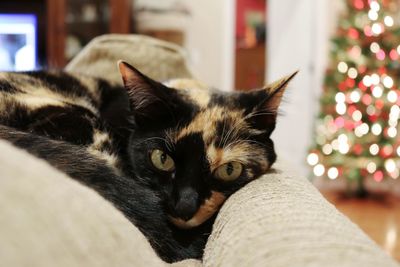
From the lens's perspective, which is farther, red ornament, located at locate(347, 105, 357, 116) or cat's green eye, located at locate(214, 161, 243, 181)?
red ornament, located at locate(347, 105, 357, 116)

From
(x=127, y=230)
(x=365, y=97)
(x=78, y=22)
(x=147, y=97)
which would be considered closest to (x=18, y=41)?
(x=78, y=22)

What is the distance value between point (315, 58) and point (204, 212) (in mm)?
3134

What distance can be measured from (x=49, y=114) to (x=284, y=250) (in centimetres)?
59

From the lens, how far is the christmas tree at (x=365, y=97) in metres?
3.28

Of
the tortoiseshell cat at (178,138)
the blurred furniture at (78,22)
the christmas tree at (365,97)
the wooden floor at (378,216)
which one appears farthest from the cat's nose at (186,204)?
the blurred furniture at (78,22)

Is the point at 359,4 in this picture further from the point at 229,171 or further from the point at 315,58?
the point at 229,171

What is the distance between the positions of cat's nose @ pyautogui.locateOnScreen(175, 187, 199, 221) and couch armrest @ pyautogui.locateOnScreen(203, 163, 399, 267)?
53 millimetres

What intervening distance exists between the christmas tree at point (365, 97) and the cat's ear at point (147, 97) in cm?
261

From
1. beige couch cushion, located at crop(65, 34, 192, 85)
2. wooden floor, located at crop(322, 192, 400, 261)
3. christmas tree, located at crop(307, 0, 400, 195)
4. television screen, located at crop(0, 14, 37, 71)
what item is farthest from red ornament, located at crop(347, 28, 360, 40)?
television screen, located at crop(0, 14, 37, 71)

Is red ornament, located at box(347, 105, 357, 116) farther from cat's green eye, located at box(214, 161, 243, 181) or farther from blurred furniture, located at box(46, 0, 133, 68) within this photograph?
cat's green eye, located at box(214, 161, 243, 181)

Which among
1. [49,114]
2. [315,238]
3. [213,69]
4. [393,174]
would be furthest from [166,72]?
[213,69]

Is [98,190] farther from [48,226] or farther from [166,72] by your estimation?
[166,72]

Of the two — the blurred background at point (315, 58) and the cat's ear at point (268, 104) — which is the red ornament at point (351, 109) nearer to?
the blurred background at point (315, 58)

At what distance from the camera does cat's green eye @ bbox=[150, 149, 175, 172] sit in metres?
0.90
